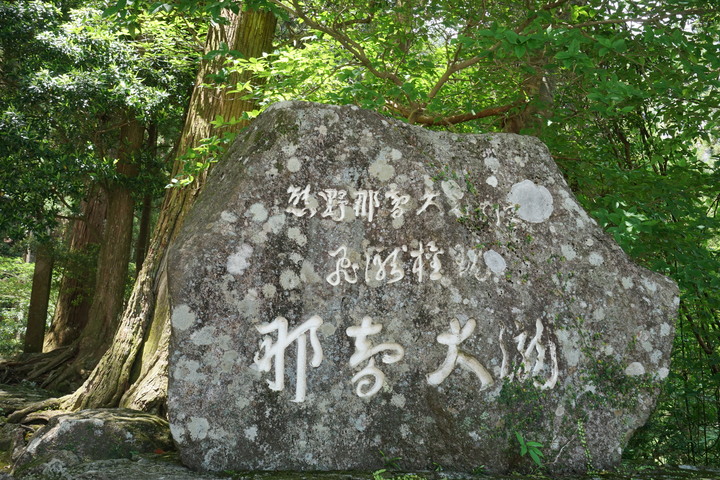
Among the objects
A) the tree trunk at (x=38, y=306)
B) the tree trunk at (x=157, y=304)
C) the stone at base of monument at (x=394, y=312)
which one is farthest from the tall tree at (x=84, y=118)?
the stone at base of monument at (x=394, y=312)

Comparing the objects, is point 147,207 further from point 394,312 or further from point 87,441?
point 394,312

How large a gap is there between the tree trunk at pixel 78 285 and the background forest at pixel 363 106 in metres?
0.55

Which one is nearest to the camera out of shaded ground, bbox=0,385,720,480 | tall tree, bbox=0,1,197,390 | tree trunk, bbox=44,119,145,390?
shaded ground, bbox=0,385,720,480

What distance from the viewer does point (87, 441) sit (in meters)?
3.42

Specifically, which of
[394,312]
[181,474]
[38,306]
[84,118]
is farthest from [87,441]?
[38,306]

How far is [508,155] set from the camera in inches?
152

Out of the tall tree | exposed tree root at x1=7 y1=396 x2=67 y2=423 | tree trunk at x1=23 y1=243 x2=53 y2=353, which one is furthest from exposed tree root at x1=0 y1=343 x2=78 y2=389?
exposed tree root at x1=7 y1=396 x2=67 y2=423

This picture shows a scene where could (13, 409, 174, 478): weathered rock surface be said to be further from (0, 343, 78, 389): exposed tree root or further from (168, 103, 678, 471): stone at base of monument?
(0, 343, 78, 389): exposed tree root

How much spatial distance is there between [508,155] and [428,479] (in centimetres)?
200

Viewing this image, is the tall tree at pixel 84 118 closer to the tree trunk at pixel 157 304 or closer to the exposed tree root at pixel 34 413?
the tree trunk at pixel 157 304

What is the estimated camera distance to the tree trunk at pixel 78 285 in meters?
9.04

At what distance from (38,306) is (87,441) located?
689 cm

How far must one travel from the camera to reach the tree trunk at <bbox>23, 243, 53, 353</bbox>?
367 inches

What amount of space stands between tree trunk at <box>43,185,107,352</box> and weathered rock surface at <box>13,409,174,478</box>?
5905 millimetres
